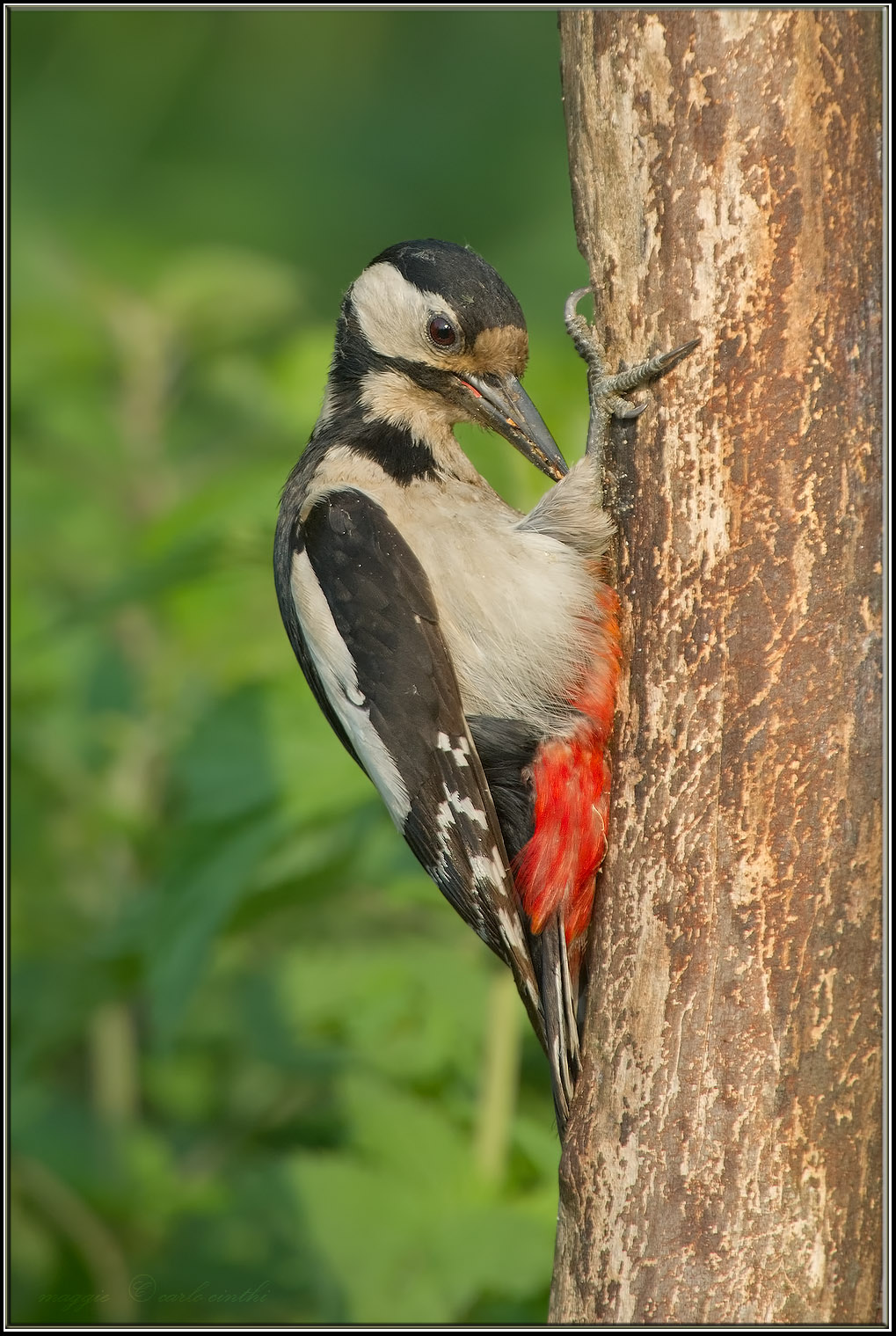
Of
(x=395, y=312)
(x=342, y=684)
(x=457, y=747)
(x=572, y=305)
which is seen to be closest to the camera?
(x=572, y=305)

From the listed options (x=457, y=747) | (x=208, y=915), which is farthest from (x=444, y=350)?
(x=208, y=915)

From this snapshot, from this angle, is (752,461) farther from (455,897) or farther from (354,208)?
(354,208)

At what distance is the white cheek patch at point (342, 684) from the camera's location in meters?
2.86

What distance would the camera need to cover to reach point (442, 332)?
9.76 ft

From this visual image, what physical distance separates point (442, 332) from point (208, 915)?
135 centimetres

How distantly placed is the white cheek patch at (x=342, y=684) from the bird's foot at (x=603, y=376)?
2.29 ft

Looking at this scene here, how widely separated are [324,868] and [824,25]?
6.74ft

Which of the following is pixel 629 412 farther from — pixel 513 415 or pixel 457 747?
pixel 457 747

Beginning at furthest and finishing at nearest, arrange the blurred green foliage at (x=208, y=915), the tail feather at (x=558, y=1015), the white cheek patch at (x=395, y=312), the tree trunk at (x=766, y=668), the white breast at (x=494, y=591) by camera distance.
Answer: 1. the blurred green foliage at (x=208, y=915)
2. the white cheek patch at (x=395, y=312)
3. the white breast at (x=494, y=591)
4. the tail feather at (x=558, y=1015)
5. the tree trunk at (x=766, y=668)

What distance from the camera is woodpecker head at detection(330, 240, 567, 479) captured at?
9.63ft

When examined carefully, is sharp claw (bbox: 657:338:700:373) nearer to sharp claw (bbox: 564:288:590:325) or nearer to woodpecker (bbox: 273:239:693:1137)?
woodpecker (bbox: 273:239:693:1137)

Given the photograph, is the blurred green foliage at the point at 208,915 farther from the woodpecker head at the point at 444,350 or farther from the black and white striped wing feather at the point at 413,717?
the woodpecker head at the point at 444,350

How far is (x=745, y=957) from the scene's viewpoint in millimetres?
2223

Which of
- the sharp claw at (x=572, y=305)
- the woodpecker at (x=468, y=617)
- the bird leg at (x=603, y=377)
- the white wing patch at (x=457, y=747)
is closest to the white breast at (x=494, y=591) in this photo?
the woodpecker at (x=468, y=617)
